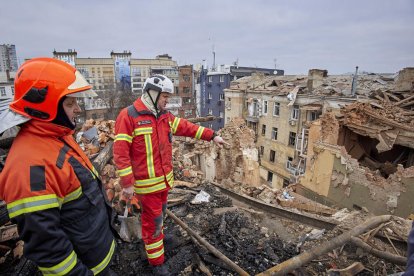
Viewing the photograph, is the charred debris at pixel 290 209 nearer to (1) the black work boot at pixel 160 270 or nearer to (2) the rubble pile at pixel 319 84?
(1) the black work boot at pixel 160 270

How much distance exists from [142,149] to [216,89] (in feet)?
94.8

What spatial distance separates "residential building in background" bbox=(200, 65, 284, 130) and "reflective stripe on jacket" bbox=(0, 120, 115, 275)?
27419 millimetres

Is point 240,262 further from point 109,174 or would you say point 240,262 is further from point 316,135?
point 316,135

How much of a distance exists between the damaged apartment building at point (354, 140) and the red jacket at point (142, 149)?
929cm

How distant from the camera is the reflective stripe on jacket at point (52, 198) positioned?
4.47 feet

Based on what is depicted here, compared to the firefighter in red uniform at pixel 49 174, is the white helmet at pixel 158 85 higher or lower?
higher

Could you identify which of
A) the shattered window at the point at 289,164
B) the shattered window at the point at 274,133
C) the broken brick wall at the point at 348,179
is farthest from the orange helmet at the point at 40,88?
the shattered window at the point at 274,133

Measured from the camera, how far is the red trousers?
303cm

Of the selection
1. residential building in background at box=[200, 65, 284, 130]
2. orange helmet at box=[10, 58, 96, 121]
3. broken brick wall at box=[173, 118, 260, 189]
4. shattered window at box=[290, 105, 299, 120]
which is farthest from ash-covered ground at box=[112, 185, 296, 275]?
residential building in background at box=[200, 65, 284, 130]

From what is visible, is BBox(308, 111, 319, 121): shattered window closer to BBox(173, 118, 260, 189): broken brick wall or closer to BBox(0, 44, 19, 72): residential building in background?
BBox(173, 118, 260, 189): broken brick wall

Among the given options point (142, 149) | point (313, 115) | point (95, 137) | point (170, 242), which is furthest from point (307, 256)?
point (313, 115)

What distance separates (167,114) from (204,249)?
6.65ft

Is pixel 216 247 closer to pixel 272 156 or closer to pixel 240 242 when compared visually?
pixel 240 242

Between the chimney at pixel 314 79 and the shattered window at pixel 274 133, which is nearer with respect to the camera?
the chimney at pixel 314 79
